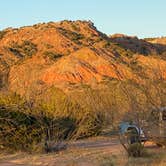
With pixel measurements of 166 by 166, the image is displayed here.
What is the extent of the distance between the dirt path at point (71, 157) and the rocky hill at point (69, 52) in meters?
22.5

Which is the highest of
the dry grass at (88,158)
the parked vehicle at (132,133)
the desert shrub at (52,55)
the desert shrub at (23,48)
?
the desert shrub at (23,48)

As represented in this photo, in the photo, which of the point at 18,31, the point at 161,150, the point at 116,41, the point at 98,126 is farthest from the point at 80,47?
the point at 161,150

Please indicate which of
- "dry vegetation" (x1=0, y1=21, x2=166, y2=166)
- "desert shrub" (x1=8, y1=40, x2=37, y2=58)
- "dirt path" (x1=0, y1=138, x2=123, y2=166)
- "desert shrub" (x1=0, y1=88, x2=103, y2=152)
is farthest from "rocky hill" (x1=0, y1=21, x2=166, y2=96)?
"dirt path" (x1=0, y1=138, x2=123, y2=166)

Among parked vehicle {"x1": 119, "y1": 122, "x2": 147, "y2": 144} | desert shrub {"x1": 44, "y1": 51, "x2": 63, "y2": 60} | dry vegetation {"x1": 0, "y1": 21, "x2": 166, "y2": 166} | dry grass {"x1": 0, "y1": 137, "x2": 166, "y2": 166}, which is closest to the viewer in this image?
dry grass {"x1": 0, "y1": 137, "x2": 166, "y2": 166}

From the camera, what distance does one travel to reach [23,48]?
76.8m

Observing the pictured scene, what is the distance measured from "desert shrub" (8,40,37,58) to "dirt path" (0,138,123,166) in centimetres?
4836

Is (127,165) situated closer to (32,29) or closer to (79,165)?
(79,165)

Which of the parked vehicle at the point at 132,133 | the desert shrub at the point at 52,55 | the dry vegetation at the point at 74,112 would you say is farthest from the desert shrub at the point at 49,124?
the desert shrub at the point at 52,55

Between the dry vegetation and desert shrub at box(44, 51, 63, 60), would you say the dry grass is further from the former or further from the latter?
desert shrub at box(44, 51, 63, 60)

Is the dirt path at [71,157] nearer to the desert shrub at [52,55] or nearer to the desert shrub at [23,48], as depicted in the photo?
the desert shrub at [52,55]

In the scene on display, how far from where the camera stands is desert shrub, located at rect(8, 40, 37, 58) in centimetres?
7288

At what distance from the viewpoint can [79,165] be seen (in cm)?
1731

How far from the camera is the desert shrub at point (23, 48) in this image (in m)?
72.9

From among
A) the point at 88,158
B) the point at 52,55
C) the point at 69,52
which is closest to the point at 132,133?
the point at 88,158
